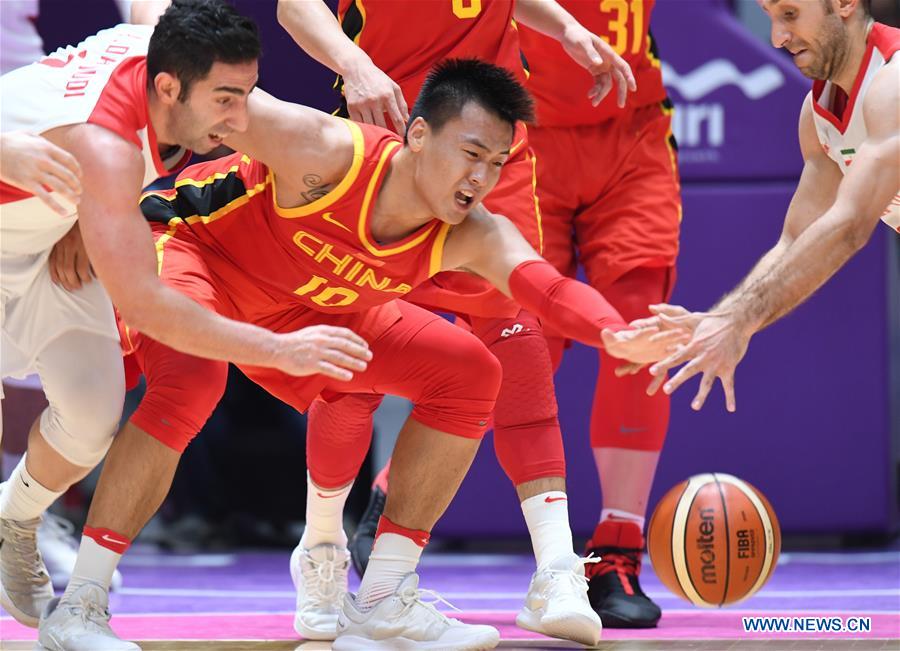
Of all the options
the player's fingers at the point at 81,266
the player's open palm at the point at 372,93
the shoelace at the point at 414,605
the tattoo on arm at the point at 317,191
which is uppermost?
the player's open palm at the point at 372,93

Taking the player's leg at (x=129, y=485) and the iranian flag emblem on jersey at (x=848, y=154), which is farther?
the iranian flag emblem on jersey at (x=848, y=154)

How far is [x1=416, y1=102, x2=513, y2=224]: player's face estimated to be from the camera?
13.1ft

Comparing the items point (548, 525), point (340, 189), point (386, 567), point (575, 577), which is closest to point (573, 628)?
point (575, 577)

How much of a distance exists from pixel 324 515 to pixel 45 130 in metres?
1.69

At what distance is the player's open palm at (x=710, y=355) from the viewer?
3814mm

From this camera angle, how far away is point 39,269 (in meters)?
4.12

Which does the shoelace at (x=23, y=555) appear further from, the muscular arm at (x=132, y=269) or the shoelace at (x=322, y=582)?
the muscular arm at (x=132, y=269)

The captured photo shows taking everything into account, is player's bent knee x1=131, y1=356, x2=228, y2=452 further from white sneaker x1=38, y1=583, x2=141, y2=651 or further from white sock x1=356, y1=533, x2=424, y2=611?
white sock x1=356, y1=533, x2=424, y2=611

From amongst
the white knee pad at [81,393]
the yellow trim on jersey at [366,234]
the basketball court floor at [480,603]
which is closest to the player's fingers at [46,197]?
the white knee pad at [81,393]

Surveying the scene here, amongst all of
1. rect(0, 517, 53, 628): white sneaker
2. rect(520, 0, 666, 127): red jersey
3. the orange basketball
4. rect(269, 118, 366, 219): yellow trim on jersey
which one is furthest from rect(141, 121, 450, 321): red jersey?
rect(520, 0, 666, 127): red jersey

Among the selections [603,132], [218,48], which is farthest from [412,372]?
[603,132]

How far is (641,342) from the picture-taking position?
12.4ft

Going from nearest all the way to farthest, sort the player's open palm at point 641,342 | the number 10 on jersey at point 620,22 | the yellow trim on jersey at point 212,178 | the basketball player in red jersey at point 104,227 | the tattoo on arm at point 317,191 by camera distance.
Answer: the basketball player in red jersey at point 104,227 < the player's open palm at point 641,342 < the tattoo on arm at point 317,191 < the yellow trim on jersey at point 212,178 < the number 10 on jersey at point 620,22

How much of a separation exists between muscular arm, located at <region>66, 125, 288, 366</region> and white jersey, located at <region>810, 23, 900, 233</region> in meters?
2.01
